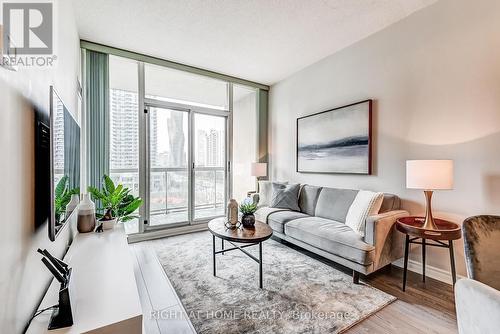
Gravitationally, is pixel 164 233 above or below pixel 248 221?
below

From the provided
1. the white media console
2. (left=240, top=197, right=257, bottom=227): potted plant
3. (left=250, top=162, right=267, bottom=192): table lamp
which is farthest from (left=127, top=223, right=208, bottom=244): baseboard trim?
(left=240, top=197, right=257, bottom=227): potted plant

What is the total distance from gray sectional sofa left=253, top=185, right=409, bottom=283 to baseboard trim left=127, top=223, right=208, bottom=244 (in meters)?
1.22

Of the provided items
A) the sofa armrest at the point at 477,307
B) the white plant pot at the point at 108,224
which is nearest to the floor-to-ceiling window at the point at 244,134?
the white plant pot at the point at 108,224

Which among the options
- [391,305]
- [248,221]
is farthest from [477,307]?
[248,221]

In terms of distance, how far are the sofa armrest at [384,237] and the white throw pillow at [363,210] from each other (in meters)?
0.14

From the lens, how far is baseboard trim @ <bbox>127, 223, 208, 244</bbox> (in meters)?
3.52

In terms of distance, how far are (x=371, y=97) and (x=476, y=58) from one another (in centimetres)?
101

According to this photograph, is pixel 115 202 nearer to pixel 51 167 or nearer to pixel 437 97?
pixel 51 167

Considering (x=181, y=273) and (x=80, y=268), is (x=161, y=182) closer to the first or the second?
(x=181, y=273)

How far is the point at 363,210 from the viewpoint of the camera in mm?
2502

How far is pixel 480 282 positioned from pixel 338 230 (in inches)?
53.7

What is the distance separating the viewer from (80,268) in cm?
148

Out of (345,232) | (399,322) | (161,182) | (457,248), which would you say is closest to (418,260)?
(457,248)

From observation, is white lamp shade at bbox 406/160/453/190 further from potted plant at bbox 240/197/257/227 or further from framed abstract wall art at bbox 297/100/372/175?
potted plant at bbox 240/197/257/227
